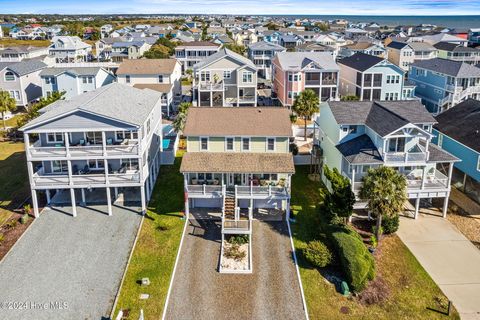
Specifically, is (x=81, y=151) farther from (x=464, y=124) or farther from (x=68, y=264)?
(x=464, y=124)

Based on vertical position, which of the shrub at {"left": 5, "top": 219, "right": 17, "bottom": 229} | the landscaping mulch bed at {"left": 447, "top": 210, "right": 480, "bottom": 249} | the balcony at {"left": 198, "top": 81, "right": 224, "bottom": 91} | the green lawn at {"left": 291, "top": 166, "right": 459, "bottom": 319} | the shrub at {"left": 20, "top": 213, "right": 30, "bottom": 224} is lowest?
the green lawn at {"left": 291, "top": 166, "right": 459, "bottom": 319}

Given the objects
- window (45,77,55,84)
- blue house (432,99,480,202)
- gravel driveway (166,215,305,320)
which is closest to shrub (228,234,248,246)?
gravel driveway (166,215,305,320)

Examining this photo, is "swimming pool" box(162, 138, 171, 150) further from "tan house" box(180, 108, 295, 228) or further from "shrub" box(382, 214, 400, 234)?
"shrub" box(382, 214, 400, 234)

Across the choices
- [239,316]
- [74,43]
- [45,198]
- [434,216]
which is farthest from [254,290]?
[74,43]

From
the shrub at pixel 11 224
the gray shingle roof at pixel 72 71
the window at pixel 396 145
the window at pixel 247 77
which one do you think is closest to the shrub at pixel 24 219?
the shrub at pixel 11 224

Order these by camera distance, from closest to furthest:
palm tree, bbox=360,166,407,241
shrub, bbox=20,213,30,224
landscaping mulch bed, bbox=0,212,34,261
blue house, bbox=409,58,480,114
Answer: palm tree, bbox=360,166,407,241 < landscaping mulch bed, bbox=0,212,34,261 < shrub, bbox=20,213,30,224 < blue house, bbox=409,58,480,114
